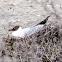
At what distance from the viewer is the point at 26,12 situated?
11.3 feet

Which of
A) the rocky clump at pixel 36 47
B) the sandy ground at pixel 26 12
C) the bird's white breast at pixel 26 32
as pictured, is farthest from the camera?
the sandy ground at pixel 26 12

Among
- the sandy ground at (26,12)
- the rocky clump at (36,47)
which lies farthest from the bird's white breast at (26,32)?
the sandy ground at (26,12)

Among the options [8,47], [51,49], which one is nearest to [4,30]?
[8,47]

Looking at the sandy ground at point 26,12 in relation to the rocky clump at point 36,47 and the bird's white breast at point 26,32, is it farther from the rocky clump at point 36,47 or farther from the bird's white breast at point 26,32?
the rocky clump at point 36,47

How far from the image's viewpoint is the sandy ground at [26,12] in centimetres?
297

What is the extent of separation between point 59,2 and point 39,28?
1.93 metres

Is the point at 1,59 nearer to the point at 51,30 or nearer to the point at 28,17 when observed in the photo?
the point at 51,30

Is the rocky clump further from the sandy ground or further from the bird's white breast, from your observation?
the sandy ground

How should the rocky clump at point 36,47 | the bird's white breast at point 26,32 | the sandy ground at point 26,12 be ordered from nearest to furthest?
the rocky clump at point 36,47, the bird's white breast at point 26,32, the sandy ground at point 26,12

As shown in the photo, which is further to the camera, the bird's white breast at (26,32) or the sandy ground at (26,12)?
the sandy ground at (26,12)

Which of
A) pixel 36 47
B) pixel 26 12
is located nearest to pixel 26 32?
pixel 36 47

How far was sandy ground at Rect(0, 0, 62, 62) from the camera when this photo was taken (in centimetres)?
297

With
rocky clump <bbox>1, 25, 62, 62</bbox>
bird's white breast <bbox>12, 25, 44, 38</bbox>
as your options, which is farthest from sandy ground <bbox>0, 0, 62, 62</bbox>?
rocky clump <bbox>1, 25, 62, 62</bbox>

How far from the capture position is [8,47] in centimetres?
213
